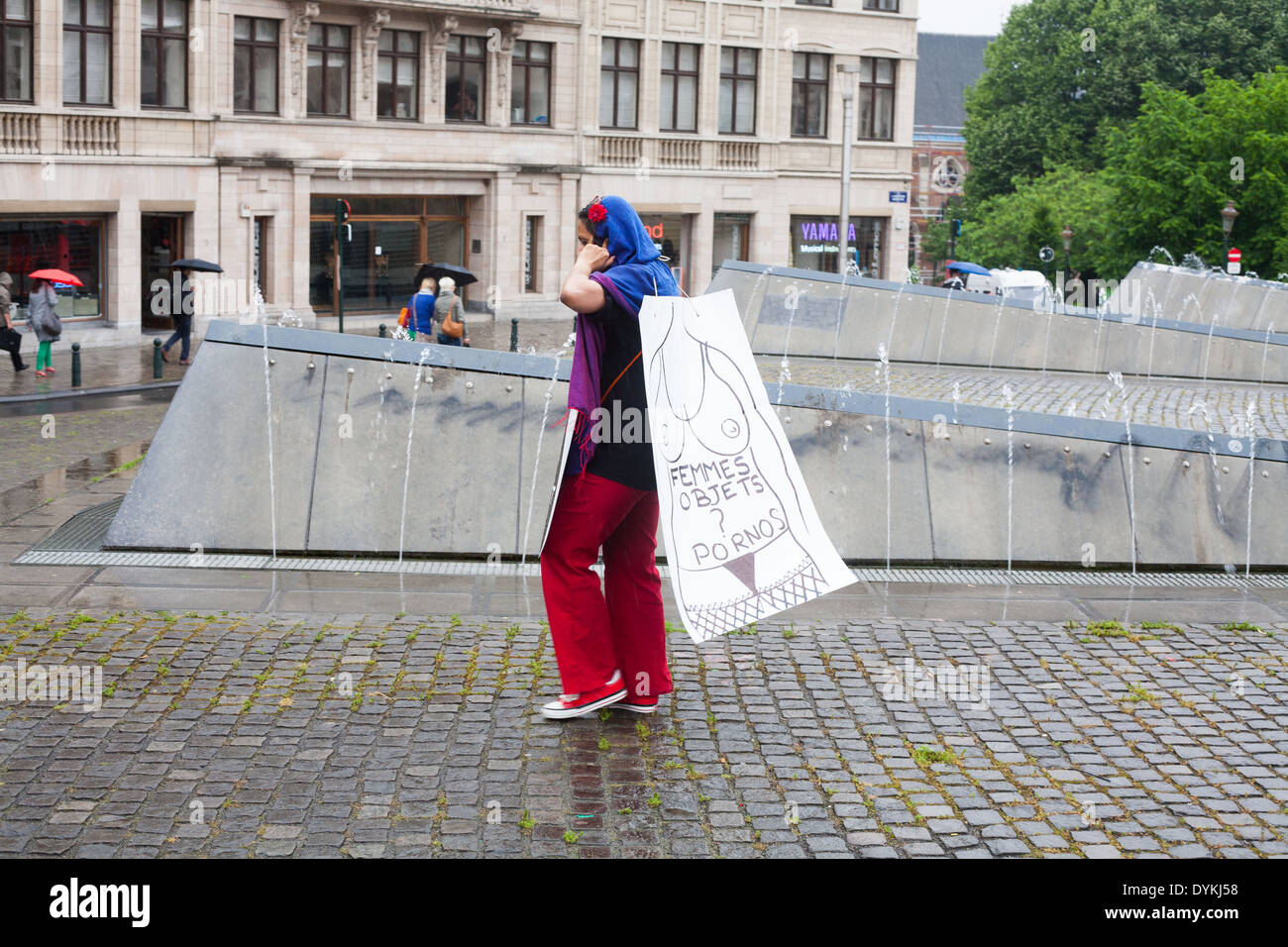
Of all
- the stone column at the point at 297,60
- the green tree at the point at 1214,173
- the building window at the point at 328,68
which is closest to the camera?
the stone column at the point at 297,60

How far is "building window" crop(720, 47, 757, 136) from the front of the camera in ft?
151

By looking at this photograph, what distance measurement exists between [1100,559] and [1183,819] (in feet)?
15.5

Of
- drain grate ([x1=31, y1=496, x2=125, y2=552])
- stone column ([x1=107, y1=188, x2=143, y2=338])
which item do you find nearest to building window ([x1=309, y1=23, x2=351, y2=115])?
stone column ([x1=107, y1=188, x2=143, y2=338])

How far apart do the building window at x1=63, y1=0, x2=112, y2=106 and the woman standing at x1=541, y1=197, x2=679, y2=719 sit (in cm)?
2842

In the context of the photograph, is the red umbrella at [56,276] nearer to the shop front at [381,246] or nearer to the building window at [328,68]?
the shop front at [381,246]

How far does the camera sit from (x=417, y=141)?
3944cm

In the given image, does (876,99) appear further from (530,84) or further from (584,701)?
(584,701)

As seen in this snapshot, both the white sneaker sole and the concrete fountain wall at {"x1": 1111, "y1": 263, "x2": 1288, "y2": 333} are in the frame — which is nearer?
the white sneaker sole

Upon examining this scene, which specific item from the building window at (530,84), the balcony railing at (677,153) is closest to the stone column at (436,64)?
the building window at (530,84)

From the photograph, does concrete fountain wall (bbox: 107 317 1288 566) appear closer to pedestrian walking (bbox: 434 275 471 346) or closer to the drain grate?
the drain grate

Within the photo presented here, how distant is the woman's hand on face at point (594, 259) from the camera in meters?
6.30

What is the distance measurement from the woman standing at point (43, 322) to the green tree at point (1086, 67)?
5206 centimetres

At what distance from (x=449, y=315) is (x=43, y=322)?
7.06 metres

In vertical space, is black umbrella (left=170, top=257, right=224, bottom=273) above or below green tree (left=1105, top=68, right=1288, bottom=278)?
below
